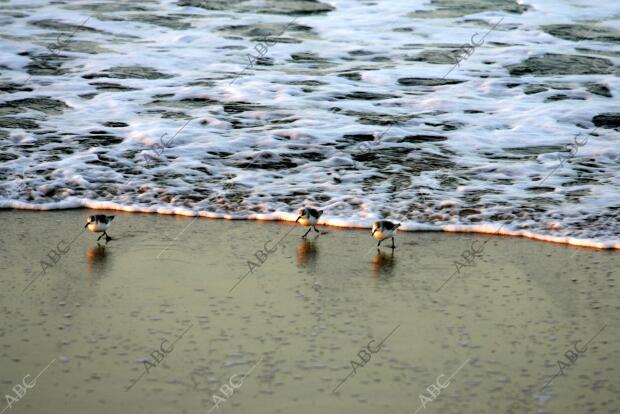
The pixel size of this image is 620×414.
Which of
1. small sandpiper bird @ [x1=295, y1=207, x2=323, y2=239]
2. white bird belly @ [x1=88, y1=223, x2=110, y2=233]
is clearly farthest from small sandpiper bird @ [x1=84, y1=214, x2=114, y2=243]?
small sandpiper bird @ [x1=295, y1=207, x2=323, y2=239]

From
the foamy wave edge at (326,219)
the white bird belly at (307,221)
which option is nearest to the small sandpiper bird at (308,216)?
the white bird belly at (307,221)

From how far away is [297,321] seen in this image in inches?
192

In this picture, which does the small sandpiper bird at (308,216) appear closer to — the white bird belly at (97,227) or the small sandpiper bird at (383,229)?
the small sandpiper bird at (383,229)

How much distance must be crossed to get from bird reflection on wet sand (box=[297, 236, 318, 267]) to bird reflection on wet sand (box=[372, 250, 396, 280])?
0.38 meters

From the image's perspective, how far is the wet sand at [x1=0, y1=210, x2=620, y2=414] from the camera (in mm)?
4055

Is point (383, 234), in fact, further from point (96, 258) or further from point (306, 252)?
point (96, 258)

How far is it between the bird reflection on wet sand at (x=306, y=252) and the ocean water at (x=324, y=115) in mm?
475

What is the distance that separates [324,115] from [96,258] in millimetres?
4355

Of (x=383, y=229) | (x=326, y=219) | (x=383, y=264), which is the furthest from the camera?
(x=326, y=219)

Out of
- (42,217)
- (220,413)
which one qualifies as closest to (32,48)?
(42,217)

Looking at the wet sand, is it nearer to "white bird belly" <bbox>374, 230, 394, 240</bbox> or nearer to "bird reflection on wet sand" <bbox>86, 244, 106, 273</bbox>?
"bird reflection on wet sand" <bbox>86, 244, 106, 273</bbox>

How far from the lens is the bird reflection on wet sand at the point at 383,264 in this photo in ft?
18.6

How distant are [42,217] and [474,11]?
11.6m

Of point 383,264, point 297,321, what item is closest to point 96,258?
point 297,321
